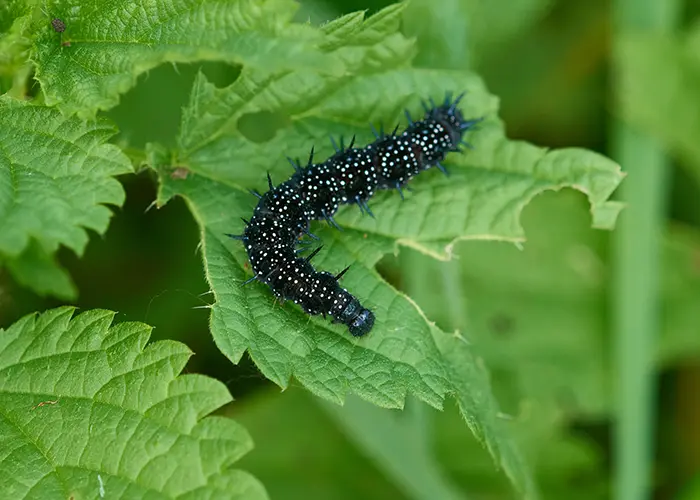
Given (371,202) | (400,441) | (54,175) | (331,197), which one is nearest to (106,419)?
(54,175)

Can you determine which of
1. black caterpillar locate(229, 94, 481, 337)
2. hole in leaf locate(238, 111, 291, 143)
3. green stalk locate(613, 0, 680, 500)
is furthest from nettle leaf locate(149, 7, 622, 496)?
green stalk locate(613, 0, 680, 500)

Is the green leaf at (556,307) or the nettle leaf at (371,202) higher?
the nettle leaf at (371,202)

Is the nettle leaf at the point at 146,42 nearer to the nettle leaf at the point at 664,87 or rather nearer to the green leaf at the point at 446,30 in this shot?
the green leaf at the point at 446,30

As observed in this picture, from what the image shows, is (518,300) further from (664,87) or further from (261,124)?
(261,124)

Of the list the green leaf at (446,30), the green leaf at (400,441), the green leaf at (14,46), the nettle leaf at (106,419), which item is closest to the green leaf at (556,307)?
the green leaf at (400,441)

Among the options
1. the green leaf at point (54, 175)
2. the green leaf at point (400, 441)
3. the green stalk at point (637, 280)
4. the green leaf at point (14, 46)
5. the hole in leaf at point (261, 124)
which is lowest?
the green leaf at point (400, 441)

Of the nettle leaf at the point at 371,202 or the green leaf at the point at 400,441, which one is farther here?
the green leaf at the point at 400,441

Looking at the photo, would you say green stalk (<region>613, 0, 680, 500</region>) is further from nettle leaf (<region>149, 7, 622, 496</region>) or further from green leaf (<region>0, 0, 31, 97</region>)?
green leaf (<region>0, 0, 31, 97</region>)

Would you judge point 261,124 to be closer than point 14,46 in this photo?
No
